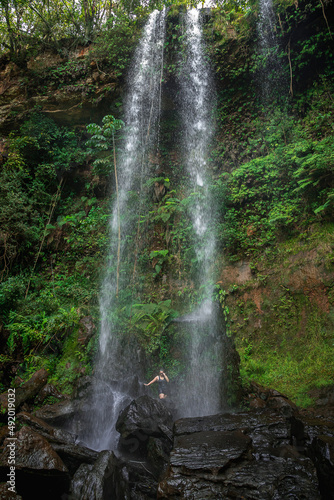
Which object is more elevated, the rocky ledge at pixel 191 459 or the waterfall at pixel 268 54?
the waterfall at pixel 268 54

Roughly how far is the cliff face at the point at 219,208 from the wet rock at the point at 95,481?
3.03 meters

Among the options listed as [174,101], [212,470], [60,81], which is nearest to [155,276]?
[212,470]

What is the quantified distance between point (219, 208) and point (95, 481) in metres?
8.01

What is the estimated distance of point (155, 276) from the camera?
985 centimetres

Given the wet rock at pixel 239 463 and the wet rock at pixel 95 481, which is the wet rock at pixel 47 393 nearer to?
the wet rock at pixel 95 481

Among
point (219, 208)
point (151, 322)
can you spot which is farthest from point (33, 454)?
point (219, 208)

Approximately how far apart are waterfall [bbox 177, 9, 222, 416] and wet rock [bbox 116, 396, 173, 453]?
1.31 meters

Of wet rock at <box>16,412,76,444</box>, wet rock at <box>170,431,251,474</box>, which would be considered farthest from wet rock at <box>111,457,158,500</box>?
wet rock at <box>16,412,76,444</box>

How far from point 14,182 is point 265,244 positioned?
31.3 feet

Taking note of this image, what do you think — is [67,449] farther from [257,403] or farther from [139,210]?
[139,210]

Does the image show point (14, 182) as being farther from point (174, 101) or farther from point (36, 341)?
point (174, 101)

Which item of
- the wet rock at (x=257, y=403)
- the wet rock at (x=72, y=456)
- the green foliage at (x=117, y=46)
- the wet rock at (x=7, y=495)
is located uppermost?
the green foliage at (x=117, y=46)

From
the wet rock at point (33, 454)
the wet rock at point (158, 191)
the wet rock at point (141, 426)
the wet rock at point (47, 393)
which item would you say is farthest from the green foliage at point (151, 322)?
the wet rock at point (158, 191)

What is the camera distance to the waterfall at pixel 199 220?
263 inches
